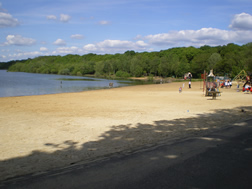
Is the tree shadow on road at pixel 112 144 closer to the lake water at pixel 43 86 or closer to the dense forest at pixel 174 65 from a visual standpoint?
the lake water at pixel 43 86

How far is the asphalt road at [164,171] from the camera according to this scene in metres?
4.57

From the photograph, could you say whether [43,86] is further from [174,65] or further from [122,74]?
[122,74]

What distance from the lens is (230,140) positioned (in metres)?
7.61

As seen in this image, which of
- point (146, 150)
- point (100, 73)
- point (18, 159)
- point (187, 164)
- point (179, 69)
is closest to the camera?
point (187, 164)

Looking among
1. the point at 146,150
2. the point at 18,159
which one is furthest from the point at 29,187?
the point at 146,150

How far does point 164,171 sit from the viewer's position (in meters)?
5.18

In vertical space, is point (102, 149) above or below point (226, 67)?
below

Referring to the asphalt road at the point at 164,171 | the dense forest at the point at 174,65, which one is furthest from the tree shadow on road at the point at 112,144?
the dense forest at the point at 174,65

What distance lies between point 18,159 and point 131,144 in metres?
3.19

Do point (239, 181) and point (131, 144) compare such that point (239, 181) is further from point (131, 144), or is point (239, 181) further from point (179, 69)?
point (179, 69)

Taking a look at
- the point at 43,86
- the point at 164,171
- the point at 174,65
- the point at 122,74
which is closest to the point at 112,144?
the point at 164,171

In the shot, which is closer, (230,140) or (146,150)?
(146,150)

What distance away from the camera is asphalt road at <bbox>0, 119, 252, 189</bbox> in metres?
4.57

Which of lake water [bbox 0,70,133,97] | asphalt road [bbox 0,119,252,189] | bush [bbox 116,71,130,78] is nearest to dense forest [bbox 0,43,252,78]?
bush [bbox 116,71,130,78]
